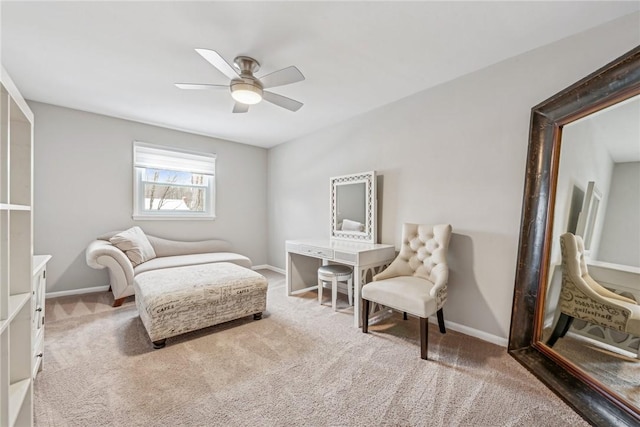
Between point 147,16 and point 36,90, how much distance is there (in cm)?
224

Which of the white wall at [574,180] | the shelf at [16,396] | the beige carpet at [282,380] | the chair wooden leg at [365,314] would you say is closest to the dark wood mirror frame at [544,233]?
the white wall at [574,180]

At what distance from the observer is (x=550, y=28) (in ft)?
6.05

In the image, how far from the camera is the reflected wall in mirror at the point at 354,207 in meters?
3.21

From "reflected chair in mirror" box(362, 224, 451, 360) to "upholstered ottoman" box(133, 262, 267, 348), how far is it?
3.78 feet

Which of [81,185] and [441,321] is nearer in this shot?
[441,321]

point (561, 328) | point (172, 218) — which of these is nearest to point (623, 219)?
point (561, 328)

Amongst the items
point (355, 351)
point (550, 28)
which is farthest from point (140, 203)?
point (550, 28)

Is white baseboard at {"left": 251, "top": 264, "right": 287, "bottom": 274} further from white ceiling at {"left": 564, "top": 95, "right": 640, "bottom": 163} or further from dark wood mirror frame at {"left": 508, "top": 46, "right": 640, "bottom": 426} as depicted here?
white ceiling at {"left": 564, "top": 95, "right": 640, "bottom": 163}

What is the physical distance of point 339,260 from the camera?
2.84 m

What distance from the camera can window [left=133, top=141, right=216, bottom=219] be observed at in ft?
12.9

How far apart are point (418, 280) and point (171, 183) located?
3.92m

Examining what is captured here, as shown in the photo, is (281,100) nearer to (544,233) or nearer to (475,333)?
(544,233)

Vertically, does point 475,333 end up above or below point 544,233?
below

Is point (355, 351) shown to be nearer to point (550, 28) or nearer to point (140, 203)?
point (550, 28)
